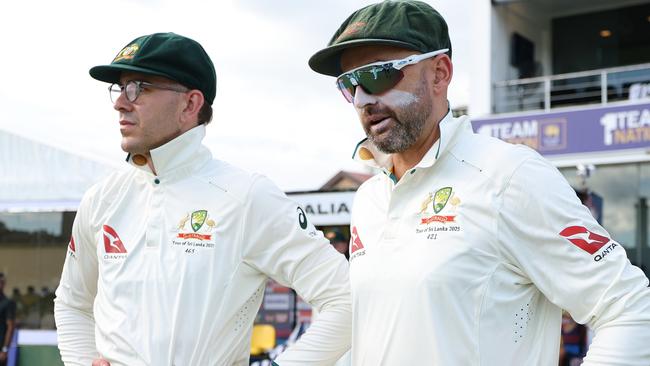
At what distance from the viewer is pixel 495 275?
2164mm

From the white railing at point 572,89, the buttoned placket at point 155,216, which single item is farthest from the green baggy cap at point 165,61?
the white railing at point 572,89

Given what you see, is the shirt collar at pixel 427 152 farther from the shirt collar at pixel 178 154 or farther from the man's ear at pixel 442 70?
the shirt collar at pixel 178 154

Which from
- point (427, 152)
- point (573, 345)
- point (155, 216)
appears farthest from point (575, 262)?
point (573, 345)

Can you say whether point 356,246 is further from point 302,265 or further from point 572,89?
point 572,89

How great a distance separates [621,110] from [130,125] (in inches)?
476

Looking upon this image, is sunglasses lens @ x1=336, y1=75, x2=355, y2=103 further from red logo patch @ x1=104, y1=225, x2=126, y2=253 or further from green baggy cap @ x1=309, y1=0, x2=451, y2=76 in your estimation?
red logo patch @ x1=104, y1=225, x2=126, y2=253

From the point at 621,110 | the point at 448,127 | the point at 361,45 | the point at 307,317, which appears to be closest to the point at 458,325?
the point at 448,127

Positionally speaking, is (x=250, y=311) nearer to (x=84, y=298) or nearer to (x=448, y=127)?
(x=84, y=298)

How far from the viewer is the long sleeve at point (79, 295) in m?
3.29

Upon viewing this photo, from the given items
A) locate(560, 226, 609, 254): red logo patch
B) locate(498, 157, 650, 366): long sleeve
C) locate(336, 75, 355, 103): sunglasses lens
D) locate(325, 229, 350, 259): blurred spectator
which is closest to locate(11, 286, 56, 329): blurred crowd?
locate(325, 229, 350, 259): blurred spectator

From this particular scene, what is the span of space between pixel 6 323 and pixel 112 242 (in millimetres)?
7445

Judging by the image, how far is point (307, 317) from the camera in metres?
8.45

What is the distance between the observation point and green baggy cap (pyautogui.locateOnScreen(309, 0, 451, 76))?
2.36m

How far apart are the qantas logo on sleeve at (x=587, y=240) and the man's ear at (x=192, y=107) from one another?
5.18ft
